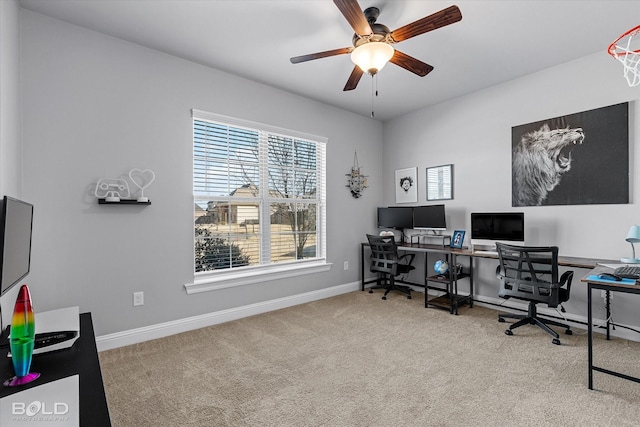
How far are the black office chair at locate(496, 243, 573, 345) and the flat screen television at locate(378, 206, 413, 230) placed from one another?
157 cm

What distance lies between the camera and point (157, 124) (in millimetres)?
2920

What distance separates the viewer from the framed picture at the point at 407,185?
461 centimetres

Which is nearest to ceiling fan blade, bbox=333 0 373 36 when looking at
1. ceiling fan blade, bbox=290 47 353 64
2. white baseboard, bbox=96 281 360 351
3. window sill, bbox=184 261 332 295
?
ceiling fan blade, bbox=290 47 353 64

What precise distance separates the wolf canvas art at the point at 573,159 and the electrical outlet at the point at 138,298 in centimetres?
409

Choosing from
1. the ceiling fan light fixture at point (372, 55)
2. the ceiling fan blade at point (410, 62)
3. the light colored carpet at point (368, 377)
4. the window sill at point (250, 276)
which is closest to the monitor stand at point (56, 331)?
the light colored carpet at point (368, 377)

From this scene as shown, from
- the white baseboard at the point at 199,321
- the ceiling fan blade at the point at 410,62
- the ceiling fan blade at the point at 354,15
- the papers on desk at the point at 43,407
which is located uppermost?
the ceiling fan blade at the point at 354,15

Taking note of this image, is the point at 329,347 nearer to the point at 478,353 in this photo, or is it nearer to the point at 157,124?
the point at 478,353

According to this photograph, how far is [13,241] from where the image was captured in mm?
1406

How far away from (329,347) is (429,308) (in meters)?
1.65

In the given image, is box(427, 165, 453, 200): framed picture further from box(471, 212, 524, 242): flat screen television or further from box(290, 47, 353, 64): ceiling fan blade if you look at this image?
box(290, 47, 353, 64): ceiling fan blade

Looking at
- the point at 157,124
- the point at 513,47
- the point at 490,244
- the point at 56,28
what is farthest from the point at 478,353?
the point at 56,28

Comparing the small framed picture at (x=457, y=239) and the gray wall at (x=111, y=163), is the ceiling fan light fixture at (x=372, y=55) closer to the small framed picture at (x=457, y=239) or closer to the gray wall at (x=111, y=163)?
the gray wall at (x=111, y=163)

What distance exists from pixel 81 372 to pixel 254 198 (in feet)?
8.59

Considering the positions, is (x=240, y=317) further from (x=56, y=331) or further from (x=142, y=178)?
(x=56, y=331)
